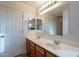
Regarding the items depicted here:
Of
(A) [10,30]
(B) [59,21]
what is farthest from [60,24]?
(A) [10,30]

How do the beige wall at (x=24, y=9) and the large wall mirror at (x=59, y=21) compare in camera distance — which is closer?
the large wall mirror at (x=59, y=21)

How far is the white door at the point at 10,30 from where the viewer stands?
2244 mm

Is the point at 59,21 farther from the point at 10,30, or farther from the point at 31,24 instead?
the point at 10,30

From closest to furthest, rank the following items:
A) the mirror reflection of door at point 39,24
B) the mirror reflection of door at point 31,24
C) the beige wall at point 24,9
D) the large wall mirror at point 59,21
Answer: the large wall mirror at point 59,21, the beige wall at point 24,9, the mirror reflection of door at point 39,24, the mirror reflection of door at point 31,24

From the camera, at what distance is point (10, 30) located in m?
2.32

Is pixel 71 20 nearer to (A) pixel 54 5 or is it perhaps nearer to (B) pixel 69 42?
(B) pixel 69 42

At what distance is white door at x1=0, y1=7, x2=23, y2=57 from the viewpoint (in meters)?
2.24

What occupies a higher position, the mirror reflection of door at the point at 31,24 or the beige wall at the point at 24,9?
the beige wall at the point at 24,9

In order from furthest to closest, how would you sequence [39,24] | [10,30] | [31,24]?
[31,24], [39,24], [10,30]

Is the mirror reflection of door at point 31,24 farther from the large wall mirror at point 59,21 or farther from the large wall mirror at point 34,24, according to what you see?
the large wall mirror at point 59,21

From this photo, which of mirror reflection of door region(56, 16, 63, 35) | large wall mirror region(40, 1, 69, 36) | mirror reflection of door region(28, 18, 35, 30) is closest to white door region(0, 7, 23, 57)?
mirror reflection of door region(28, 18, 35, 30)

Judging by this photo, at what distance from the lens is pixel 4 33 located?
2.40 meters

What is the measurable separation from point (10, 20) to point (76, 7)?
1.33 meters

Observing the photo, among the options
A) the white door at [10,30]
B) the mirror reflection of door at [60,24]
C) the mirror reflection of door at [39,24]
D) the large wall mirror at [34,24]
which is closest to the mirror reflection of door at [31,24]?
the large wall mirror at [34,24]
